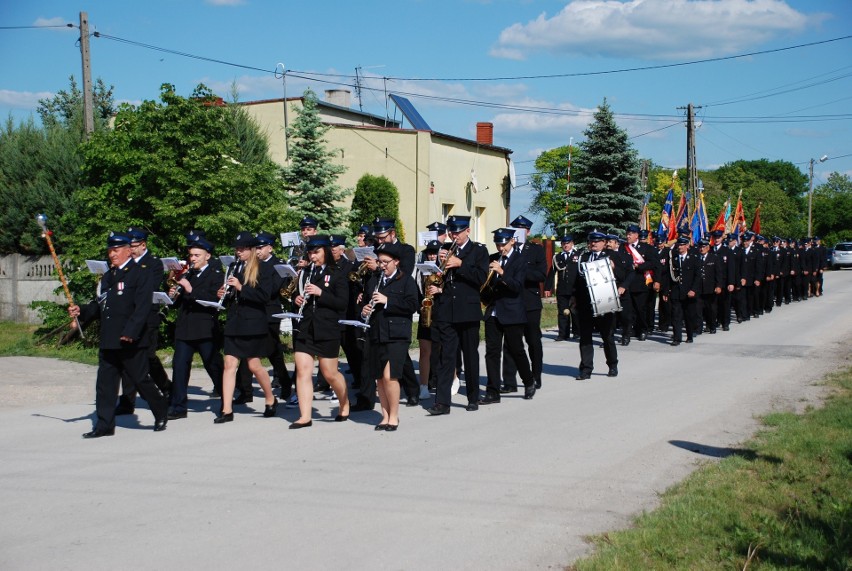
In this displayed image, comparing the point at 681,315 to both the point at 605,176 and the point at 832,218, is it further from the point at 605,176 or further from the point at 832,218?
the point at 832,218

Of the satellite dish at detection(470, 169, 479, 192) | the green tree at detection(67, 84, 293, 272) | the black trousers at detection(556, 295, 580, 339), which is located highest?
the satellite dish at detection(470, 169, 479, 192)

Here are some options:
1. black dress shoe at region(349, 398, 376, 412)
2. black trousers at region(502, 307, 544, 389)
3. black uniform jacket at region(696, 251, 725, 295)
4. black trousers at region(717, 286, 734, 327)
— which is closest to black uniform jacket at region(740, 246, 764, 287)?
black trousers at region(717, 286, 734, 327)

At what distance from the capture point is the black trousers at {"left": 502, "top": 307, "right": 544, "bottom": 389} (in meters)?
11.3

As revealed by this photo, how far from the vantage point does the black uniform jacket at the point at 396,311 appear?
349 inches

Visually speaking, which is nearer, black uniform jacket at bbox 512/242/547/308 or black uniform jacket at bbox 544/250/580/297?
black uniform jacket at bbox 512/242/547/308

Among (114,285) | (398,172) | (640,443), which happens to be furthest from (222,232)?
(398,172)

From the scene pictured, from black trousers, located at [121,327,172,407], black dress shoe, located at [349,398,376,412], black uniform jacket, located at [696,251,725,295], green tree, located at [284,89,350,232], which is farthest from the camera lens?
green tree, located at [284,89,350,232]

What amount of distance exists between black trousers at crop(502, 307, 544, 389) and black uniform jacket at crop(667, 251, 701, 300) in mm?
6324

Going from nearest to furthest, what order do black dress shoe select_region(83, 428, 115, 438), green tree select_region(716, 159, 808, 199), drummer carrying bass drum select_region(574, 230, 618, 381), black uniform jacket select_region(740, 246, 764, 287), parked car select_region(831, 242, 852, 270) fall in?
black dress shoe select_region(83, 428, 115, 438), drummer carrying bass drum select_region(574, 230, 618, 381), black uniform jacket select_region(740, 246, 764, 287), parked car select_region(831, 242, 852, 270), green tree select_region(716, 159, 808, 199)

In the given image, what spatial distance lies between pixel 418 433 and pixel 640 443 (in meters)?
2.07

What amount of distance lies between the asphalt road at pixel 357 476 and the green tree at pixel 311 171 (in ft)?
36.6

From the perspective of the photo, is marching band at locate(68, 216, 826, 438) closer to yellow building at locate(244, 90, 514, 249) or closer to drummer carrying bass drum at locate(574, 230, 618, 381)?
drummer carrying bass drum at locate(574, 230, 618, 381)

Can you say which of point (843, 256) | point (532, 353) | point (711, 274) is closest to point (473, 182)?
point (711, 274)

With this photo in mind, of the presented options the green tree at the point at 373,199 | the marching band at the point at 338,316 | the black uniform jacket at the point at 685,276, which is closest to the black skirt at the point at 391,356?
the marching band at the point at 338,316
